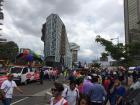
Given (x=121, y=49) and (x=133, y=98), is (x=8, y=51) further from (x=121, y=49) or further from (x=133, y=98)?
(x=133, y=98)

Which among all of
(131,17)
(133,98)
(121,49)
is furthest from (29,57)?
(133,98)

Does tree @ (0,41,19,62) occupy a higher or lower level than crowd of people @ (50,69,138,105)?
higher

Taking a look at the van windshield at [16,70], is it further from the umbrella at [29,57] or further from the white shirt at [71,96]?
the white shirt at [71,96]

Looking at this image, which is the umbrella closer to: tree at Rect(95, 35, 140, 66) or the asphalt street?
tree at Rect(95, 35, 140, 66)

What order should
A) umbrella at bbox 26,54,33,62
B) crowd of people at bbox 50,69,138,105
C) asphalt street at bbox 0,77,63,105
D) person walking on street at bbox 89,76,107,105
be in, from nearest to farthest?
crowd of people at bbox 50,69,138,105 < person walking on street at bbox 89,76,107,105 < asphalt street at bbox 0,77,63,105 < umbrella at bbox 26,54,33,62

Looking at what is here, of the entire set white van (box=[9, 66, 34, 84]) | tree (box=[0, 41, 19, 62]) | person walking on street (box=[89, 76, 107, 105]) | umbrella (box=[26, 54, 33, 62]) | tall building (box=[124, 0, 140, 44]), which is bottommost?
person walking on street (box=[89, 76, 107, 105])

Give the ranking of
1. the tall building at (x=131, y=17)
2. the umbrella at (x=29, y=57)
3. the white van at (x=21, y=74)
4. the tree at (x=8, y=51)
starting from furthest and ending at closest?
the tree at (x=8, y=51) → the tall building at (x=131, y=17) → the umbrella at (x=29, y=57) → the white van at (x=21, y=74)

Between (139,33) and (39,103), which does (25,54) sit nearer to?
(139,33)

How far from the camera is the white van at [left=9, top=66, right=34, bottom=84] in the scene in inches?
1674

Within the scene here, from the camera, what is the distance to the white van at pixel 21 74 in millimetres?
42528

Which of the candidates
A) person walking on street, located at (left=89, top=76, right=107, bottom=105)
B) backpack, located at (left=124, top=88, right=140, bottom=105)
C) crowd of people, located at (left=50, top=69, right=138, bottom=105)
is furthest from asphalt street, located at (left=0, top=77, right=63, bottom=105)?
backpack, located at (left=124, top=88, right=140, bottom=105)

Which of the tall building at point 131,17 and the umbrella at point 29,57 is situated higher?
the tall building at point 131,17

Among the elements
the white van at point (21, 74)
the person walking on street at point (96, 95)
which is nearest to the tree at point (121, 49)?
the white van at point (21, 74)

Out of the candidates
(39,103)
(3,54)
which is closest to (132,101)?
(39,103)
